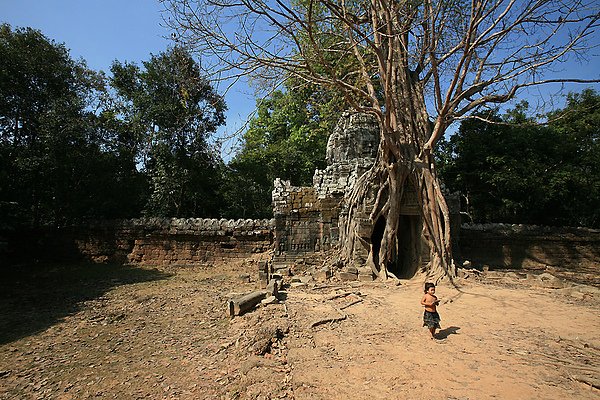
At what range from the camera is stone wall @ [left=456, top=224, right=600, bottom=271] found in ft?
39.4

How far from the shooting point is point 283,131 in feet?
66.0

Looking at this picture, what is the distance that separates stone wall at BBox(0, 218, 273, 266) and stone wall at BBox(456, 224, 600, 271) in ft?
26.1

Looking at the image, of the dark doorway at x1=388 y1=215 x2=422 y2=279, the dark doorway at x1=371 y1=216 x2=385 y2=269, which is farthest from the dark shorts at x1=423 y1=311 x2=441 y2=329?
the dark doorway at x1=371 y1=216 x2=385 y2=269

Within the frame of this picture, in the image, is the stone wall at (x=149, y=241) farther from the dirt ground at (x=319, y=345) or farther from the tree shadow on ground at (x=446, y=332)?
the tree shadow on ground at (x=446, y=332)

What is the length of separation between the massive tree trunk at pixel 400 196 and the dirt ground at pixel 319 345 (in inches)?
34.5

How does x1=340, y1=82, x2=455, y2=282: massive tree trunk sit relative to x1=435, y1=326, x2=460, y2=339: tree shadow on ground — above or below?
above

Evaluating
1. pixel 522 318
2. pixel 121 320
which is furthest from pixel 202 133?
pixel 522 318

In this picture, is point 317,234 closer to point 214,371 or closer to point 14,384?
point 214,371

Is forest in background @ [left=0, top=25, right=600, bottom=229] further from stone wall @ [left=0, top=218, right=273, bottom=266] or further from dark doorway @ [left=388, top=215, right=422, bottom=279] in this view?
dark doorway @ [left=388, top=215, right=422, bottom=279]

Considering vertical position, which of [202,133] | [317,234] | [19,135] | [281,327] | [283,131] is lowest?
[281,327]

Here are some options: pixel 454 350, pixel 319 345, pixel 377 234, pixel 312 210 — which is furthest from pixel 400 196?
pixel 319 345

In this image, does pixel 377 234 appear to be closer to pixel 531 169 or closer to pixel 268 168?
pixel 531 169

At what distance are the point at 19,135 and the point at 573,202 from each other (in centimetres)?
2066

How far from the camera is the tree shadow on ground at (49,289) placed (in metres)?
6.25
